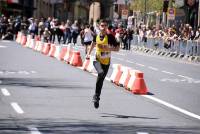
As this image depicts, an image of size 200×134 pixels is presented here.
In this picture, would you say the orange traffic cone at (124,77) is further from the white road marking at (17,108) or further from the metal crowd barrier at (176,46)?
the metal crowd barrier at (176,46)

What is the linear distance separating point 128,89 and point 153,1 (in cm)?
5474

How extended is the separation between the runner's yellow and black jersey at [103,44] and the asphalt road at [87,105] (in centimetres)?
103

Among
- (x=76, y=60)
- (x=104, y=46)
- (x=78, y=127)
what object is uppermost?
(x=104, y=46)

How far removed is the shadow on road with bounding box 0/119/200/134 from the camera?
12305mm

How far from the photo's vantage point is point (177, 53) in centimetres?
4347

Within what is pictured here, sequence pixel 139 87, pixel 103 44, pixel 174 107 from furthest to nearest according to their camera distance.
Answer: pixel 139 87
pixel 174 107
pixel 103 44

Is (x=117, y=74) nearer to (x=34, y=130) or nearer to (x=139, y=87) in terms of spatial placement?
(x=139, y=87)

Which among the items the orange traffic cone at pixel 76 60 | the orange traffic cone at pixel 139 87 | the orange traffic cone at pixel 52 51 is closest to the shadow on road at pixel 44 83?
the orange traffic cone at pixel 139 87

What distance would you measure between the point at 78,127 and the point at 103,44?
A: 3.70 metres

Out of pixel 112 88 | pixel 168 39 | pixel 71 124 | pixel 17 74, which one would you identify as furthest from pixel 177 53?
pixel 71 124

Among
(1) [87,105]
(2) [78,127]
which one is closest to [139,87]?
(1) [87,105]

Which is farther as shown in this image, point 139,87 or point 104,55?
point 139,87

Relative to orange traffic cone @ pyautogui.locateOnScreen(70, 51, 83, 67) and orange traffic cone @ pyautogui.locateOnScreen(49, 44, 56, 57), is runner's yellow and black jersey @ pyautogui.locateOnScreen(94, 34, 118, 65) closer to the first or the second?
orange traffic cone @ pyautogui.locateOnScreen(70, 51, 83, 67)

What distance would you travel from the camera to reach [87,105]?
16.5 m
